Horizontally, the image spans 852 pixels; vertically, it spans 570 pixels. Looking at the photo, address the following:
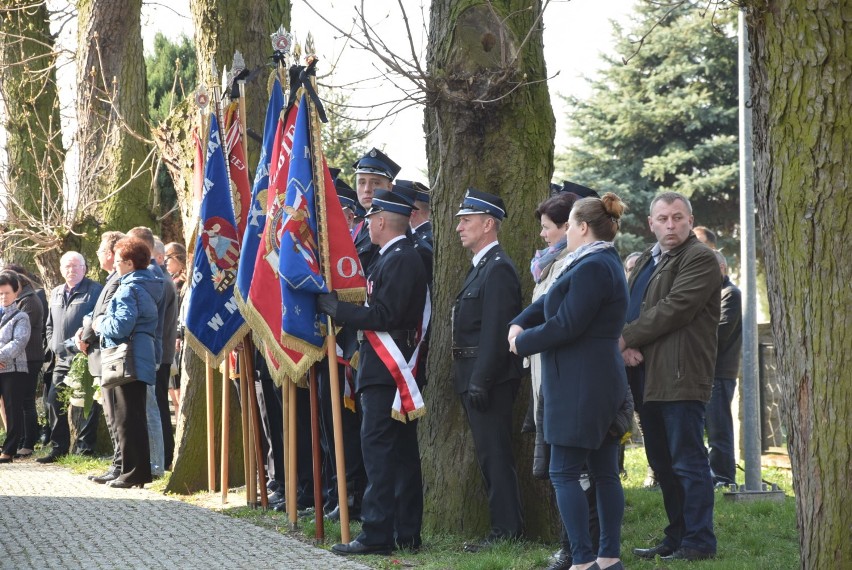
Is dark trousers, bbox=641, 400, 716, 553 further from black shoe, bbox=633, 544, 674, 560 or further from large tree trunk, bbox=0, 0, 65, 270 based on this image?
large tree trunk, bbox=0, 0, 65, 270

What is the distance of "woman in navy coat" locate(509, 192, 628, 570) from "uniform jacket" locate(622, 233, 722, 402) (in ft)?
2.61

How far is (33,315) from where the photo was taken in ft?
43.6

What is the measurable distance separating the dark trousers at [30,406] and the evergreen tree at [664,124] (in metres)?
19.1

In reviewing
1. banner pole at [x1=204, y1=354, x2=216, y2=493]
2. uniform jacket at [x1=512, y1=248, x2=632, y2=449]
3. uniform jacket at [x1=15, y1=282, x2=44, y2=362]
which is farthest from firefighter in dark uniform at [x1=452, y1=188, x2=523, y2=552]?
uniform jacket at [x1=15, y1=282, x2=44, y2=362]

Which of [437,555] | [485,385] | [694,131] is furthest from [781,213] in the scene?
[694,131]

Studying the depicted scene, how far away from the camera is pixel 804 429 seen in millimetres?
5332

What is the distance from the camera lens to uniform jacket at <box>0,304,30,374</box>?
1286 cm

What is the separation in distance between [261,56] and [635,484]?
512cm

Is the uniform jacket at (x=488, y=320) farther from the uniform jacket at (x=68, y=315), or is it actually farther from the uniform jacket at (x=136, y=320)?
the uniform jacket at (x=68, y=315)

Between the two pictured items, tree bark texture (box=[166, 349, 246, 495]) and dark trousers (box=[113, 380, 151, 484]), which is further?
dark trousers (box=[113, 380, 151, 484])

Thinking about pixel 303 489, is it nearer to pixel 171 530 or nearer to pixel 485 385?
pixel 171 530

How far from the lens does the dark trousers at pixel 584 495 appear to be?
19.5 ft

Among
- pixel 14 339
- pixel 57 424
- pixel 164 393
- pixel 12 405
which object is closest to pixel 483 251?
pixel 164 393

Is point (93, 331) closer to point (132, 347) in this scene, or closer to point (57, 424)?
point (132, 347)
